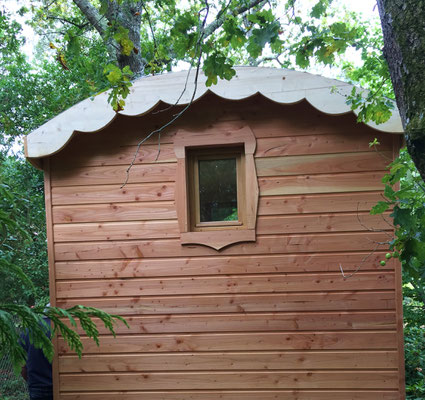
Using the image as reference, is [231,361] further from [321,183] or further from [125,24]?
[125,24]

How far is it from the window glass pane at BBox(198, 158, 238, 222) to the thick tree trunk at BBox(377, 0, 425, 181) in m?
2.59

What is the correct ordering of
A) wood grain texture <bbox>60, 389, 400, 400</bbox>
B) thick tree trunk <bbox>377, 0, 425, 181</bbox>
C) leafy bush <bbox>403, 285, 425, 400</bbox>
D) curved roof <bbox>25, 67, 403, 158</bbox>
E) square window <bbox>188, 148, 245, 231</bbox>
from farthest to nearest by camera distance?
leafy bush <bbox>403, 285, 425, 400</bbox> → square window <bbox>188, 148, 245, 231</bbox> → wood grain texture <bbox>60, 389, 400, 400</bbox> → curved roof <bbox>25, 67, 403, 158</bbox> → thick tree trunk <bbox>377, 0, 425, 181</bbox>

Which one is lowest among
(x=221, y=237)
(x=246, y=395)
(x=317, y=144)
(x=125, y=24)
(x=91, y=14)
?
(x=246, y=395)

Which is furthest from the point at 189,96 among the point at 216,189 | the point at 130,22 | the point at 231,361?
the point at 130,22

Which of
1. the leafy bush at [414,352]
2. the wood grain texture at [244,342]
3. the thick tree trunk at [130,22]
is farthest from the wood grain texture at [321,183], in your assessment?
the thick tree trunk at [130,22]

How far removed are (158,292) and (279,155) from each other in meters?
1.60

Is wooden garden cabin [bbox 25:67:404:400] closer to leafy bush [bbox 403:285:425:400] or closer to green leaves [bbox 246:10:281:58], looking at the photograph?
green leaves [bbox 246:10:281:58]

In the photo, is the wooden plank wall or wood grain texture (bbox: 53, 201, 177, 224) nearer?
the wooden plank wall

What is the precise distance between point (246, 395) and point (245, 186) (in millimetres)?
1791

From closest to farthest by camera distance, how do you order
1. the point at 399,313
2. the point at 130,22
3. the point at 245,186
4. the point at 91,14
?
the point at 399,313 → the point at 245,186 → the point at 130,22 → the point at 91,14

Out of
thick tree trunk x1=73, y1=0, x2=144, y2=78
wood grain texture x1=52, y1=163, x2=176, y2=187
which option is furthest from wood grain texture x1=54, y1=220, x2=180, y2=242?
thick tree trunk x1=73, y1=0, x2=144, y2=78

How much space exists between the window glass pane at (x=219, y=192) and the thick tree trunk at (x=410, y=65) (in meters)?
2.59

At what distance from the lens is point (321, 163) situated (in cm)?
405

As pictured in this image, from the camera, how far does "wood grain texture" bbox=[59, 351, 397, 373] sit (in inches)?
156
